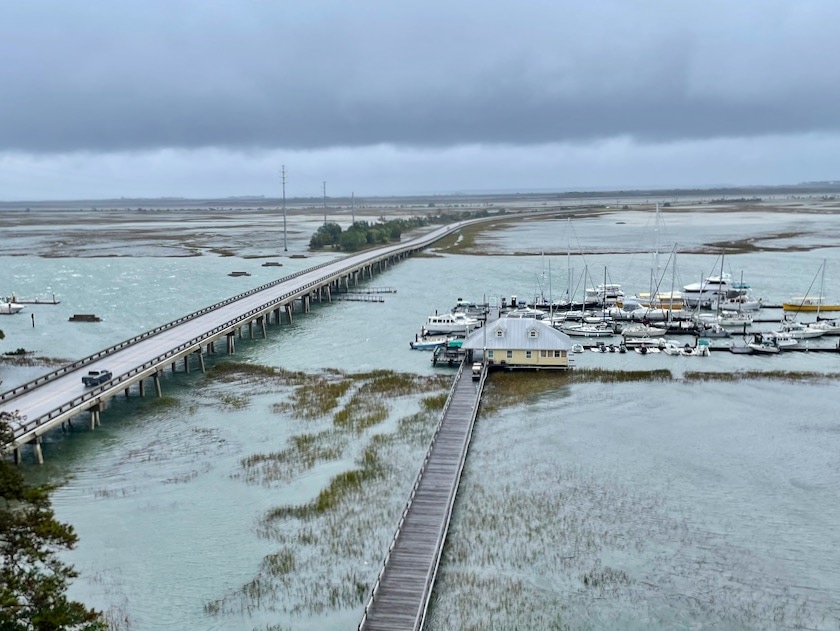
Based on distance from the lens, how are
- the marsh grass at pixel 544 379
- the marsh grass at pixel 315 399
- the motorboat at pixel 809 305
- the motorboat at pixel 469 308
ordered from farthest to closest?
the motorboat at pixel 809 305, the motorboat at pixel 469 308, the marsh grass at pixel 544 379, the marsh grass at pixel 315 399

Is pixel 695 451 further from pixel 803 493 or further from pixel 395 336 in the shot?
pixel 395 336

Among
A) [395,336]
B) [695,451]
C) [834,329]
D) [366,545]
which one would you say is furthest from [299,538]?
[834,329]

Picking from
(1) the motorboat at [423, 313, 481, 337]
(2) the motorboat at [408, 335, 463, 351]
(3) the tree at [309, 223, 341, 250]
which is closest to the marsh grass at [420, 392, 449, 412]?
(2) the motorboat at [408, 335, 463, 351]

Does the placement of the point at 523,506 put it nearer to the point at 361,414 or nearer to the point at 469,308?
the point at 361,414

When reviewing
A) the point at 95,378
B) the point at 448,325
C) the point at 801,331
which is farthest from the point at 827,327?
the point at 95,378

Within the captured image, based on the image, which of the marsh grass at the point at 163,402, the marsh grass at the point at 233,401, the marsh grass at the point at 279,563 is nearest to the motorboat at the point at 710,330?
the marsh grass at the point at 233,401

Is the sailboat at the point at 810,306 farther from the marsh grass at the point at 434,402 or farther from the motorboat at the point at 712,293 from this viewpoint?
the marsh grass at the point at 434,402

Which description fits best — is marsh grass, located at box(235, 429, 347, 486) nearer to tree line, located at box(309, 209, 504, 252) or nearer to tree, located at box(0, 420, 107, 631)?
tree, located at box(0, 420, 107, 631)
